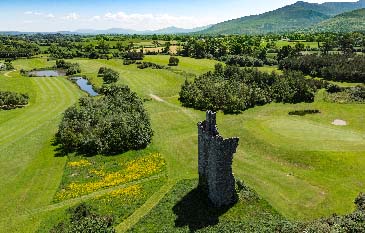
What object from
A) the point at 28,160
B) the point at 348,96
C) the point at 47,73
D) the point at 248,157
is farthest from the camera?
the point at 47,73

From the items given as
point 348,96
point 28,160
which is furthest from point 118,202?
point 348,96

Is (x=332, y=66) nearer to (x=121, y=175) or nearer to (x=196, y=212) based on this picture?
(x=121, y=175)

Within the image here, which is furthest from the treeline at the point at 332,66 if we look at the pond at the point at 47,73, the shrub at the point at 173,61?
the pond at the point at 47,73

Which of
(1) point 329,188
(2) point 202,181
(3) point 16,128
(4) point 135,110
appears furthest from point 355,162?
(3) point 16,128

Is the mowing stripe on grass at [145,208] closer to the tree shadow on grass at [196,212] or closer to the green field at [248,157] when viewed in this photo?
the green field at [248,157]

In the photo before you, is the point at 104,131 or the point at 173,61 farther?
the point at 173,61

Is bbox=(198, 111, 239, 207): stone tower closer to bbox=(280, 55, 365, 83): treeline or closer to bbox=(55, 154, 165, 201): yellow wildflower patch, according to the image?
bbox=(55, 154, 165, 201): yellow wildflower patch

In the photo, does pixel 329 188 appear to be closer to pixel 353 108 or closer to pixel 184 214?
pixel 184 214
